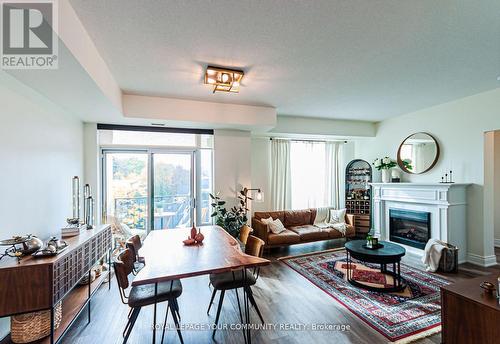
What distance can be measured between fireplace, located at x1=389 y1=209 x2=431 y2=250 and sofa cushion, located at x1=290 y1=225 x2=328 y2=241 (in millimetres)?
1516

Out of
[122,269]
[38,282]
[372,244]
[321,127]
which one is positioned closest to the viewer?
[38,282]

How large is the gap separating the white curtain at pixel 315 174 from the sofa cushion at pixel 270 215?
605 mm

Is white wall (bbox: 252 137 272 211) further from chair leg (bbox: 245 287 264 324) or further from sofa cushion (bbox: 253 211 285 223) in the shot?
chair leg (bbox: 245 287 264 324)

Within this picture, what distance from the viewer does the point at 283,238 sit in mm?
4465

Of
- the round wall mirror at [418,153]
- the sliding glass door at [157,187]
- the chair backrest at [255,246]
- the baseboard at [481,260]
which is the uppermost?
the round wall mirror at [418,153]

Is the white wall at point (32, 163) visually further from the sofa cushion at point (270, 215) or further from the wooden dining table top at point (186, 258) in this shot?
the sofa cushion at point (270, 215)

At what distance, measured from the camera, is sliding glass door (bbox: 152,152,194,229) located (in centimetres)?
439

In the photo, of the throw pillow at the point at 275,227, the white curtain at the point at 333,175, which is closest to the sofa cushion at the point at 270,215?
the throw pillow at the point at 275,227

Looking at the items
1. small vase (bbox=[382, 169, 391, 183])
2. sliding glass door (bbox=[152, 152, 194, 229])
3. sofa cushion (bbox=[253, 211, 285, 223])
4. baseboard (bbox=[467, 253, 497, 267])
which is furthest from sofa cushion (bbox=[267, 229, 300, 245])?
baseboard (bbox=[467, 253, 497, 267])

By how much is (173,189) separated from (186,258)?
103 inches

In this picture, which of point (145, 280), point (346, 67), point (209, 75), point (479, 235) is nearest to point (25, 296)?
point (145, 280)

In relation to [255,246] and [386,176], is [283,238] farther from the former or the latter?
[386,176]

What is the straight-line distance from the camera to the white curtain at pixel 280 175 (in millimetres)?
5387
